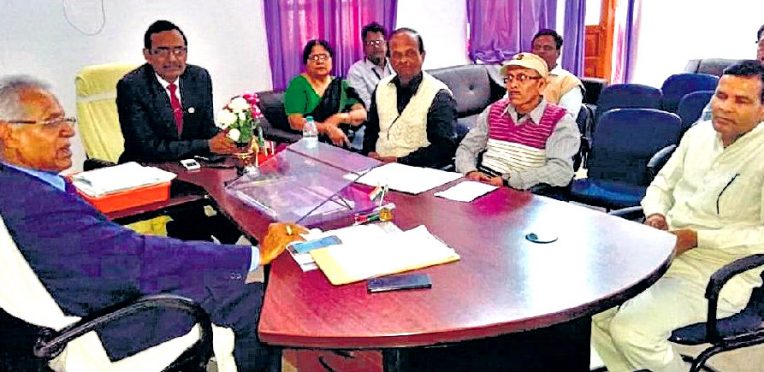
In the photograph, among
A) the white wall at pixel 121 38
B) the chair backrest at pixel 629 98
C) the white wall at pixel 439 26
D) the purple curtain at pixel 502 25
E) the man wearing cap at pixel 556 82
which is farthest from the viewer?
the purple curtain at pixel 502 25

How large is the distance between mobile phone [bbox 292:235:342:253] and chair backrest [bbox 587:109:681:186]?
196cm

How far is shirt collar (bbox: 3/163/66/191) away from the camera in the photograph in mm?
1691

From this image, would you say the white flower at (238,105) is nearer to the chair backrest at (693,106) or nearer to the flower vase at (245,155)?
the flower vase at (245,155)

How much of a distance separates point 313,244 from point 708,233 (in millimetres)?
1189

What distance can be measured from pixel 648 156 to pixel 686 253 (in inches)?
48.8

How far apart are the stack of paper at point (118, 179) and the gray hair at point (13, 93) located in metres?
0.74

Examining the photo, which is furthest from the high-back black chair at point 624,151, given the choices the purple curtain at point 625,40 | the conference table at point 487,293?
the purple curtain at point 625,40

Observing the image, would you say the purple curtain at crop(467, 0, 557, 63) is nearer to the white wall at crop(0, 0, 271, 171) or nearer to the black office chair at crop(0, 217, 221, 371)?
the white wall at crop(0, 0, 271, 171)

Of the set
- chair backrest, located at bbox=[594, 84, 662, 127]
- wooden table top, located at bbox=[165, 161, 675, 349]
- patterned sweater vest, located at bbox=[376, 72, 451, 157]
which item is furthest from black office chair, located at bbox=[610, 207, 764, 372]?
chair backrest, located at bbox=[594, 84, 662, 127]

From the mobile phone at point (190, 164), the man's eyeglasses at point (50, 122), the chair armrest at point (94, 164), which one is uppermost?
the man's eyeglasses at point (50, 122)

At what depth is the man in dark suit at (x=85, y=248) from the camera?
5.43ft

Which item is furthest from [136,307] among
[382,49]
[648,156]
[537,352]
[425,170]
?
[382,49]

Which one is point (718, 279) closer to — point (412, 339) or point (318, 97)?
point (412, 339)

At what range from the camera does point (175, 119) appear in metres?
3.39
